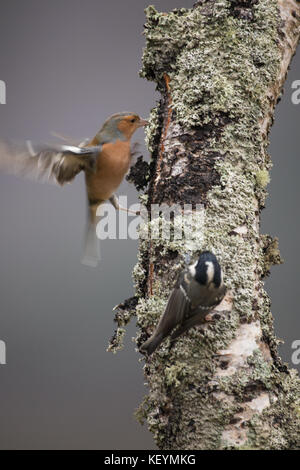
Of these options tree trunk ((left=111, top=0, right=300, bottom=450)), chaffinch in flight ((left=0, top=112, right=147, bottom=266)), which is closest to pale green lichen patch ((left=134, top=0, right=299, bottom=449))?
tree trunk ((left=111, top=0, right=300, bottom=450))

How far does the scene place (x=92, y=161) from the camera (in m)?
1.37

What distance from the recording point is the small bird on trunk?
3.42 feet

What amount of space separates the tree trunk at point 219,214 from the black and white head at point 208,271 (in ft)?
0.25

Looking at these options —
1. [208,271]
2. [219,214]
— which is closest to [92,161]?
[219,214]

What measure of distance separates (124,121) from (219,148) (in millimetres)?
315

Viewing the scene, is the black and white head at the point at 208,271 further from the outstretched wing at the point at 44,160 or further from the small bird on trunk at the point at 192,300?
the outstretched wing at the point at 44,160

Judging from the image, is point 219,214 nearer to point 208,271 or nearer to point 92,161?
point 208,271

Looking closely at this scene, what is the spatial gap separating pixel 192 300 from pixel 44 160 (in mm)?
489

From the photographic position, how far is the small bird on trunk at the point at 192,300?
3.42ft

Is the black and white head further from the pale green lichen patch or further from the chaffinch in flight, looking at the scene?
the chaffinch in flight

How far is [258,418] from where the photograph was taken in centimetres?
104

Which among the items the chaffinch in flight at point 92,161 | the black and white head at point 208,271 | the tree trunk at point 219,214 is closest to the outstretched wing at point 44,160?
the chaffinch in flight at point 92,161
